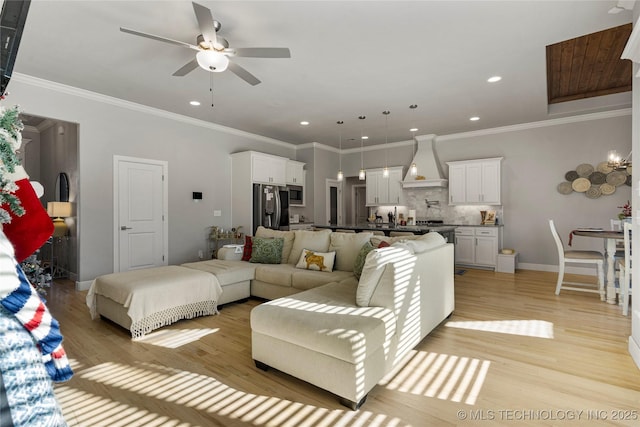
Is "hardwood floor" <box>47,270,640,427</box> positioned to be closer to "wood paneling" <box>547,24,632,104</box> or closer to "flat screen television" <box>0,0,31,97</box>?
"flat screen television" <box>0,0,31,97</box>

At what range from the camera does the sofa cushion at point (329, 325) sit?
1923 millimetres

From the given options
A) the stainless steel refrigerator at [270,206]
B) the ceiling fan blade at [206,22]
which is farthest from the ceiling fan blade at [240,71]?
the stainless steel refrigerator at [270,206]

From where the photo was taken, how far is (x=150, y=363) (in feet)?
8.15

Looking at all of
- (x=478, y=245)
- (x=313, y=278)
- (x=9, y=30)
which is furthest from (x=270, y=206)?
(x=9, y=30)

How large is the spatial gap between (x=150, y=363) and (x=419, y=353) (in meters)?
2.15

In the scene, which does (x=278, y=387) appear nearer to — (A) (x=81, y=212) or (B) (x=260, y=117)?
(A) (x=81, y=212)

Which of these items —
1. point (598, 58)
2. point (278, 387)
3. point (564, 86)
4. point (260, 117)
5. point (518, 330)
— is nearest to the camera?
point (278, 387)

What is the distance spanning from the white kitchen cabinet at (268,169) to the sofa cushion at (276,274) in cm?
269

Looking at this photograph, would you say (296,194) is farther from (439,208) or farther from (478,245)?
(478,245)

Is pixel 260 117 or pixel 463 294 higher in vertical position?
pixel 260 117

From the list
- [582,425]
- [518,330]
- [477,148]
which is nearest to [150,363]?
[582,425]

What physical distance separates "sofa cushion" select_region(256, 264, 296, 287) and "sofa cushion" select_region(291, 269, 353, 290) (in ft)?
0.29

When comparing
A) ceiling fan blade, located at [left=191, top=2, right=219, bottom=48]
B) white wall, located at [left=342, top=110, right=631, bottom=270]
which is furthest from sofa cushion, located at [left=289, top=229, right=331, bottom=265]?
white wall, located at [left=342, top=110, right=631, bottom=270]

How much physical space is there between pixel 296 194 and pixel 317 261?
12.6 ft
